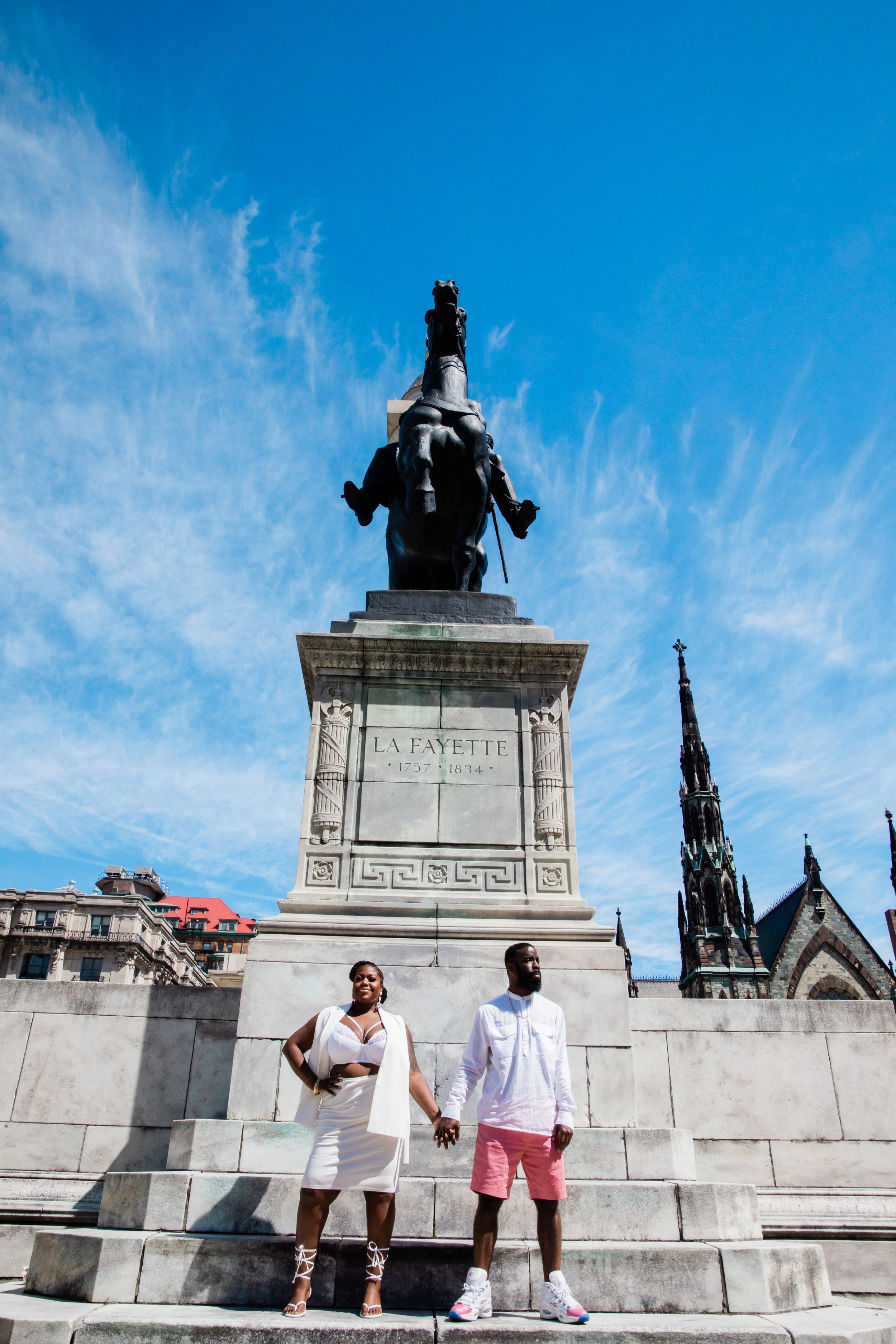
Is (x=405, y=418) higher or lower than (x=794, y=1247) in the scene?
higher

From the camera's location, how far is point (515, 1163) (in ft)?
14.0

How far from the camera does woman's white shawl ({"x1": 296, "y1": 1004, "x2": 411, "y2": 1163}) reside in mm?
4281

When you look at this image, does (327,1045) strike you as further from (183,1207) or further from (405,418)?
(405,418)

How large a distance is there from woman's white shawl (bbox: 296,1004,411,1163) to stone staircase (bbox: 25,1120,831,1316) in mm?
713

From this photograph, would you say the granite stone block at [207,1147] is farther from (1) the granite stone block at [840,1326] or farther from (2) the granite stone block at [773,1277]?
(1) the granite stone block at [840,1326]

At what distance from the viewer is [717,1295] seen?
4.39m

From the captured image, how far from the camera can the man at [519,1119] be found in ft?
13.1

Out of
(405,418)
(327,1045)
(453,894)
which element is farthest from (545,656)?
(327,1045)

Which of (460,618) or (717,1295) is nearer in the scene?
(717,1295)

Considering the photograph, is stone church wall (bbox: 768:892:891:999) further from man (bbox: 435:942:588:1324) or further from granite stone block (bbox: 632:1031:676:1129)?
man (bbox: 435:942:588:1324)

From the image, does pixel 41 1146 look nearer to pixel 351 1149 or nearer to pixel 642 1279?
pixel 351 1149

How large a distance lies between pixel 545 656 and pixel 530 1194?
468cm

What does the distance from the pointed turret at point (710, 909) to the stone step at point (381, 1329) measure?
5835 cm

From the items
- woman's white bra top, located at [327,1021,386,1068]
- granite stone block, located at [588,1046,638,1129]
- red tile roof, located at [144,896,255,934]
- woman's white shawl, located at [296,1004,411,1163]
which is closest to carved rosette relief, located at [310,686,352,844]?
granite stone block, located at [588,1046,638,1129]
